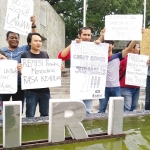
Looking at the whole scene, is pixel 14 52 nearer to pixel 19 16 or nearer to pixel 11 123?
pixel 19 16

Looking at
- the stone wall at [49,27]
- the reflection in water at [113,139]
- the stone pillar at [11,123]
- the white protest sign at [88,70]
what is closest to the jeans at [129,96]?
the reflection in water at [113,139]

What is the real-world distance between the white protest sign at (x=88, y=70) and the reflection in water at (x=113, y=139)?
0.43m

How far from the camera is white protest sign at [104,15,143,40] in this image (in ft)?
12.7

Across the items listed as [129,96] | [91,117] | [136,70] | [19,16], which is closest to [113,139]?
[91,117]

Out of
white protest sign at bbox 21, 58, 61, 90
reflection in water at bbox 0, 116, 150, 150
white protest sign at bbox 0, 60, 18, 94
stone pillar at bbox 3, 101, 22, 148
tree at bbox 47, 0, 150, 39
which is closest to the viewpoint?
stone pillar at bbox 3, 101, 22, 148

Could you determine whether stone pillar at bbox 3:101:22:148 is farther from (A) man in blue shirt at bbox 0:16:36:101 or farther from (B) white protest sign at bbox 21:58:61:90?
(A) man in blue shirt at bbox 0:16:36:101

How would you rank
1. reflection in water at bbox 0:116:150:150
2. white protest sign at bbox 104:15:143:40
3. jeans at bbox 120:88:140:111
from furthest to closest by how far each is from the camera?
jeans at bbox 120:88:140:111 → white protest sign at bbox 104:15:143:40 → reflection in water at bbox 0:116:150:150

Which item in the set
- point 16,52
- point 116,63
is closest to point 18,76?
point 16,52

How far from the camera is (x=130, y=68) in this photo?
4.16 metres

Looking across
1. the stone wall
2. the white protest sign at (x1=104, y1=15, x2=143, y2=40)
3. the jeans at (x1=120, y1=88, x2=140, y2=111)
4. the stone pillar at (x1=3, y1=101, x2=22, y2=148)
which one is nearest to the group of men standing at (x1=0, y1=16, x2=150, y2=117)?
the jeans at (x1=120, y1=88, x2=140, y2=111)

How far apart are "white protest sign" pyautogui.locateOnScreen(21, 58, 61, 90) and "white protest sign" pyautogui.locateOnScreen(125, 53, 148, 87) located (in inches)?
48.2

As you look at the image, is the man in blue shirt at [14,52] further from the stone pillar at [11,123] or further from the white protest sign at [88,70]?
the stone pillar at [11,123]

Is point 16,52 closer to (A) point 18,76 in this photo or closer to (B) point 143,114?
(A) point 18,76

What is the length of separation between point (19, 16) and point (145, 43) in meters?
1.89
